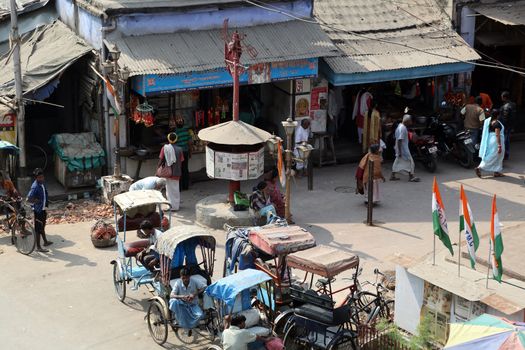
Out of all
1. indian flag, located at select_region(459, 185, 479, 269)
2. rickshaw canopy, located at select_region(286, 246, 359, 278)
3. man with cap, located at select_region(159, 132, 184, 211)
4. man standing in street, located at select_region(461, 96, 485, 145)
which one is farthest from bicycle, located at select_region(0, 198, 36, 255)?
man standing in street, located at select_region(461, 96, 485, 145)

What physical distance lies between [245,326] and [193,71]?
7.87 m

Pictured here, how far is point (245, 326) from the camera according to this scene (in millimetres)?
11594

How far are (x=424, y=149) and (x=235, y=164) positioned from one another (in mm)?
5769

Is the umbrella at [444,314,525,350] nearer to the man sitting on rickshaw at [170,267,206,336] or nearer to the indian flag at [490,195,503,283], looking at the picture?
the indian flag at [490,195,503,283]

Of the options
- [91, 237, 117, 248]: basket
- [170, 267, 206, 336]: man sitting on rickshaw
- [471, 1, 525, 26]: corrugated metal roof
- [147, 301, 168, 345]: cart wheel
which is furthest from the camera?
[471, 1, 525, 26]: corrugated metal roof

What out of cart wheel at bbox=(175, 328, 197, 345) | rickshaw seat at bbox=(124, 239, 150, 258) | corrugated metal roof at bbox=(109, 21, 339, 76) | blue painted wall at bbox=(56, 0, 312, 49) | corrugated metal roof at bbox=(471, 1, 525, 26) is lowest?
cart wheel at bbox=(175, 328, 197, 345)

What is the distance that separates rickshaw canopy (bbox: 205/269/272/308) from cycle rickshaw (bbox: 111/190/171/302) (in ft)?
5.81

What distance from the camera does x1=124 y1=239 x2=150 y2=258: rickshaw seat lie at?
13.7 metres

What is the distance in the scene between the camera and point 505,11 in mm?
22188

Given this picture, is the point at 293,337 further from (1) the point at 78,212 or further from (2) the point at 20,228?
(1) the point at 78,212

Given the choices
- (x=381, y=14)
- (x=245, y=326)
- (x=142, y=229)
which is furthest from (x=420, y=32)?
(x=245, y=326)

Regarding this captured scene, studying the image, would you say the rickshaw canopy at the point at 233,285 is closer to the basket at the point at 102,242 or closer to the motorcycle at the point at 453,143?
the basket at the point at 102,242

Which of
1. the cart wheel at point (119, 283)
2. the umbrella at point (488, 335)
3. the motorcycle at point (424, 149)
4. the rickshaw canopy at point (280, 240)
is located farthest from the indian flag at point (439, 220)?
the motorcycle at point (424, 149)

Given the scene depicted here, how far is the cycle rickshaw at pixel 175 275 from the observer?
12.4 m
